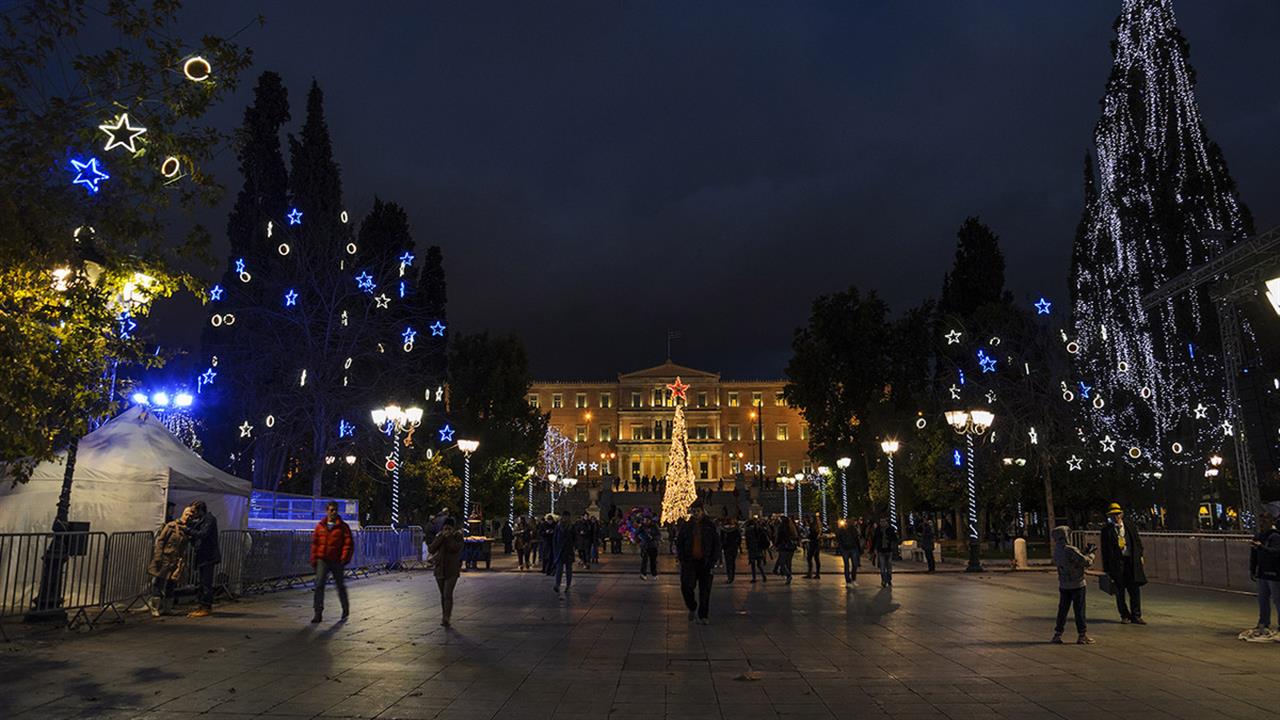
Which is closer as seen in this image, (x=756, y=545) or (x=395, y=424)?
(x=756, y=545)

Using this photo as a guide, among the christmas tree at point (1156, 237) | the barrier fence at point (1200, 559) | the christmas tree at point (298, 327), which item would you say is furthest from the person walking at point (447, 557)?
the christmas tree at point (1156, 237)

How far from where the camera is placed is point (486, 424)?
153 feet

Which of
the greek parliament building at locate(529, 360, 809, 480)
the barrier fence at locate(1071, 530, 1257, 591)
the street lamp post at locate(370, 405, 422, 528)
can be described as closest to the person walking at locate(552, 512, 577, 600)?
the street lamp post at locate(370, 405, 422, 528)

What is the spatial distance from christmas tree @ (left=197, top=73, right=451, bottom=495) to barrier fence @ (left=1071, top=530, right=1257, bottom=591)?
19775mm

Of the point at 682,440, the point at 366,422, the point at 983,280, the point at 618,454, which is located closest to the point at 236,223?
the point at 366,422

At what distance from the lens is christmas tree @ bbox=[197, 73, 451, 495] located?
2611cm

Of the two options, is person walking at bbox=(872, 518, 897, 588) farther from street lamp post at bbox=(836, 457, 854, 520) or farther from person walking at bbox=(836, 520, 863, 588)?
street lamp post at bbox=(836, 457, 854, 520)

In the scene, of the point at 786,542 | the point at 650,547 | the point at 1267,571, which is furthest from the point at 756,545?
the point at 1267,571

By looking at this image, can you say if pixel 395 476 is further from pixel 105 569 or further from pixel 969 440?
pixel 969 440

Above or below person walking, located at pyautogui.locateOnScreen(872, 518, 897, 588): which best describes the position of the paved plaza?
below

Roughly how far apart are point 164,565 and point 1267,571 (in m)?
13.6

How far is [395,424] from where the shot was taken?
26.5 metres

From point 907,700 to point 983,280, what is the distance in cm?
4776

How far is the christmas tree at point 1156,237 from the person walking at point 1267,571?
18.7 m
